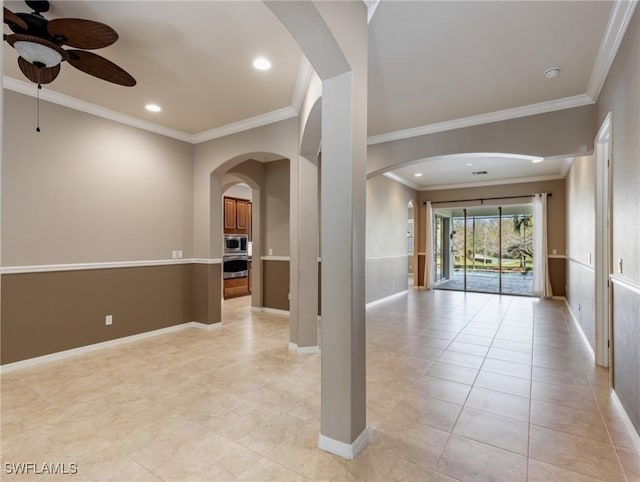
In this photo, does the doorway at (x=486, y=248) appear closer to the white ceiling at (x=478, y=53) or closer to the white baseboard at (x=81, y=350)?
the white ceiling at (x=478, y=53)

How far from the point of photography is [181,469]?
215 cm

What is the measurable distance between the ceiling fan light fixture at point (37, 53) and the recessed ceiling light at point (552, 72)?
165 inches

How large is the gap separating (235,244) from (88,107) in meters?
4.41

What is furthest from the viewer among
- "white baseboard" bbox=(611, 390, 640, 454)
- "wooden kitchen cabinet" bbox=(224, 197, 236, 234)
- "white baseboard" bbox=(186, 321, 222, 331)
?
"wooden kitchen cabinet" bbox=(224, 197, 236, 234)

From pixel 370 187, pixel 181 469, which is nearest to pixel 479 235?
pixel 370 187

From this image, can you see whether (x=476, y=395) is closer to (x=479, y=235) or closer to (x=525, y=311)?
(x=525, y=311)

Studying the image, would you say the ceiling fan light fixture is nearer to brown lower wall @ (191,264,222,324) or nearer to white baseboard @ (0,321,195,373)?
white baseboard @ (0,321,195,373)

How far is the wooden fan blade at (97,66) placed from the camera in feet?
8.89

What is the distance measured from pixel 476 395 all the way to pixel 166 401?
8.78 ft

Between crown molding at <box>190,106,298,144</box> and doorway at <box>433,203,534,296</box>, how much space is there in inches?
261

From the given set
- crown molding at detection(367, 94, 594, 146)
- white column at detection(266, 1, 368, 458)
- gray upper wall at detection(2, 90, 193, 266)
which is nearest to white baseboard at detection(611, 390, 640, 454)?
white column at detection(266, 1, 368, 458)

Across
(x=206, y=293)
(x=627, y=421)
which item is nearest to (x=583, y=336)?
(x=627, y=421)

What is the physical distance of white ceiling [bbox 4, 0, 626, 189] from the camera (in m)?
2.61

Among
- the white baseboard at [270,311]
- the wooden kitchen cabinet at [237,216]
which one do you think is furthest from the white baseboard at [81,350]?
the wooden kitchen cabinet at [237,216]
